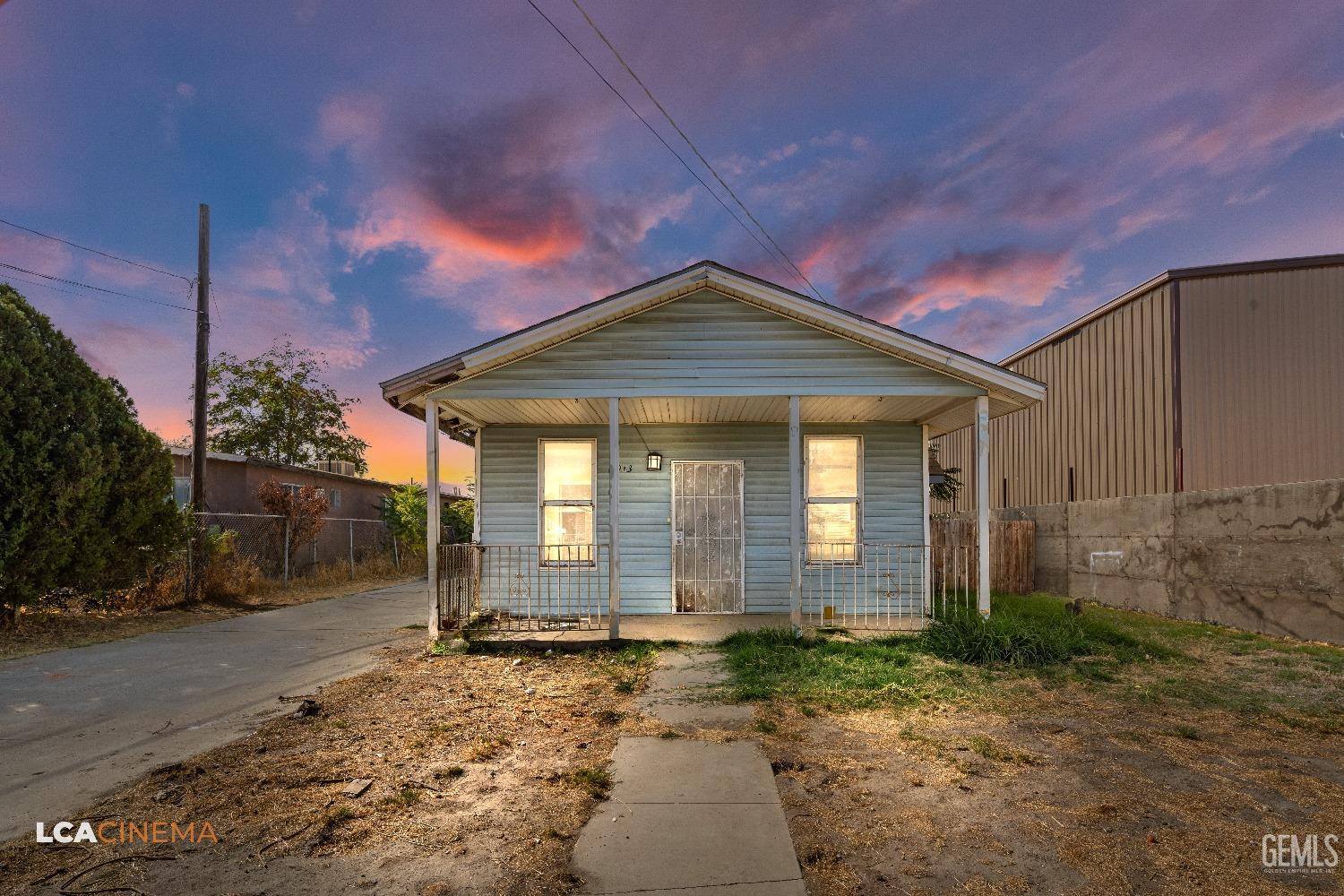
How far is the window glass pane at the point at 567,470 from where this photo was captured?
9.63 m

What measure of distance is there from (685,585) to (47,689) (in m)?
7.02

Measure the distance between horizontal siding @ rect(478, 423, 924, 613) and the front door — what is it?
0.11 meters

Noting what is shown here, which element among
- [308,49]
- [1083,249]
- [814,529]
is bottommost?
[814,529]

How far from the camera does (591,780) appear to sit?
3.66 metres

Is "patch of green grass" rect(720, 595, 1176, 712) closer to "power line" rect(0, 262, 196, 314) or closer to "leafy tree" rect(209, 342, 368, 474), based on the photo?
"power line" rect(0, 262, 196, 314)

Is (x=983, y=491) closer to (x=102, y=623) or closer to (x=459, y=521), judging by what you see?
(x=102, y=623)

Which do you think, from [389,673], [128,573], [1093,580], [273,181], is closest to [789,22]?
[389,673]

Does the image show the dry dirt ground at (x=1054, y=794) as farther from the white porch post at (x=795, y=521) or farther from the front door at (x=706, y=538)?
the front door at (x=706, y=538)

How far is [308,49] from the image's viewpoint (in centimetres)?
893

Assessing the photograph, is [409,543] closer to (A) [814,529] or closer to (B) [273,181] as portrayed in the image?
(B) [273,181]

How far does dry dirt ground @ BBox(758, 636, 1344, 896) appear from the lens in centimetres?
270

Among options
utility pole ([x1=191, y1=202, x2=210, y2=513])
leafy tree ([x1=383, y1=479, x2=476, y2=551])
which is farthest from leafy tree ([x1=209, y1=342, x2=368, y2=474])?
utility pole ([x1=191, y1=202, x2=210, y2=513])

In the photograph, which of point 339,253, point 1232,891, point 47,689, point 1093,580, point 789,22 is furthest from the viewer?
point 339,253

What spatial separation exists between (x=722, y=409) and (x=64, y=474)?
30.5 ft
